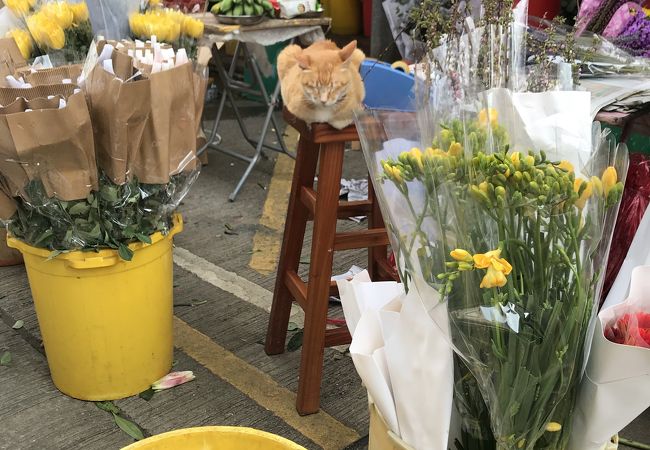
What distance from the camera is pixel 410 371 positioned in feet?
3.68

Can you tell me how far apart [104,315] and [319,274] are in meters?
0.73

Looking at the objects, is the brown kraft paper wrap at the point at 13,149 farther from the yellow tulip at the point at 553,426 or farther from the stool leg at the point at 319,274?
the yellow tulip at the point at 553,426

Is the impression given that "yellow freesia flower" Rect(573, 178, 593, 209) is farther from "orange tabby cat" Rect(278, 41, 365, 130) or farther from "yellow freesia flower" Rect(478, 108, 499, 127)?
"orange tabby cat" Rect(278, 41, 365, 130)

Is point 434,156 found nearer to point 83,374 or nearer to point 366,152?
point 366,152

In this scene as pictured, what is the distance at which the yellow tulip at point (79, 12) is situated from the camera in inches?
105

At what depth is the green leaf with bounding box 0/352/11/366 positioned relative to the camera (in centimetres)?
257

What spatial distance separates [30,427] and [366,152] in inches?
65.7

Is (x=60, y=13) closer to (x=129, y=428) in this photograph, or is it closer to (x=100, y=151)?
(x=100, y=151)

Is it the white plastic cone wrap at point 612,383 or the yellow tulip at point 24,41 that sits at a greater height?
the yellow tulip at point 24,41

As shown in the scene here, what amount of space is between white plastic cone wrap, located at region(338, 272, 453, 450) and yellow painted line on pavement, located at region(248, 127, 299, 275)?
84.7 inches

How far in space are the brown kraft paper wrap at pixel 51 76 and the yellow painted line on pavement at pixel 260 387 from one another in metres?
1.15

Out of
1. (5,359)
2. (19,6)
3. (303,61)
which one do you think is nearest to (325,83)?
(303,61)

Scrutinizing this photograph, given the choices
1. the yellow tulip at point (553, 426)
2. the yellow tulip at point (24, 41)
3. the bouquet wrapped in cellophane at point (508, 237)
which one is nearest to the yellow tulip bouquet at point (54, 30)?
the yellow tulip at point (24, 41)

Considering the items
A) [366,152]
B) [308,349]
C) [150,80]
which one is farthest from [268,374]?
[366,152]
